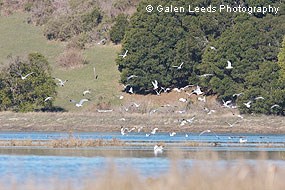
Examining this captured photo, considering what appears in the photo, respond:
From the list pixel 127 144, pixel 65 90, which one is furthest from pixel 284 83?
pixel 127 144

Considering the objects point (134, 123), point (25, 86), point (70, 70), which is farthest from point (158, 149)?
point (70, 70)

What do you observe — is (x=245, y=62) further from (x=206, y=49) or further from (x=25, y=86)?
(x=25, y=86)

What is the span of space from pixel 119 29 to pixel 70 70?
17.9 feet

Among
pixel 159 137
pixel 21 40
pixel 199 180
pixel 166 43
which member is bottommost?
pixel 159 137

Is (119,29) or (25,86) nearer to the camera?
(25,86)

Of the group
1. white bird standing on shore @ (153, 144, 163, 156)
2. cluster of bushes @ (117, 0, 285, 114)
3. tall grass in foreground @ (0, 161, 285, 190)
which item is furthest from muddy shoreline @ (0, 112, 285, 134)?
tall grass in foreground @ (0, 161, 285, 190)

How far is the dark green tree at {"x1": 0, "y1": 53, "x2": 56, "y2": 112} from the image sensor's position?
205ft

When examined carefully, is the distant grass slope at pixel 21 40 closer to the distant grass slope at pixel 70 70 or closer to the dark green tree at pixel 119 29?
the distant grass slope at pixel 70 70

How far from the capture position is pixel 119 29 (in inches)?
3000

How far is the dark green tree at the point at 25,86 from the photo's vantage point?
6259 cm

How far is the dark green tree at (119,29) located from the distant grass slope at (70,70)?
80 centimetres

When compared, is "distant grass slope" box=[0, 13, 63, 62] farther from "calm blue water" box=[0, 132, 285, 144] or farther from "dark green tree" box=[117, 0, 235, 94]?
"calm blue water" box=[0, 132, 285, 144]

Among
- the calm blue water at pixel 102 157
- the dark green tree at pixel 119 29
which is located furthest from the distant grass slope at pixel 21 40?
the calm blue water at pixel 102 157

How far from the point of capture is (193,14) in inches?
2785
